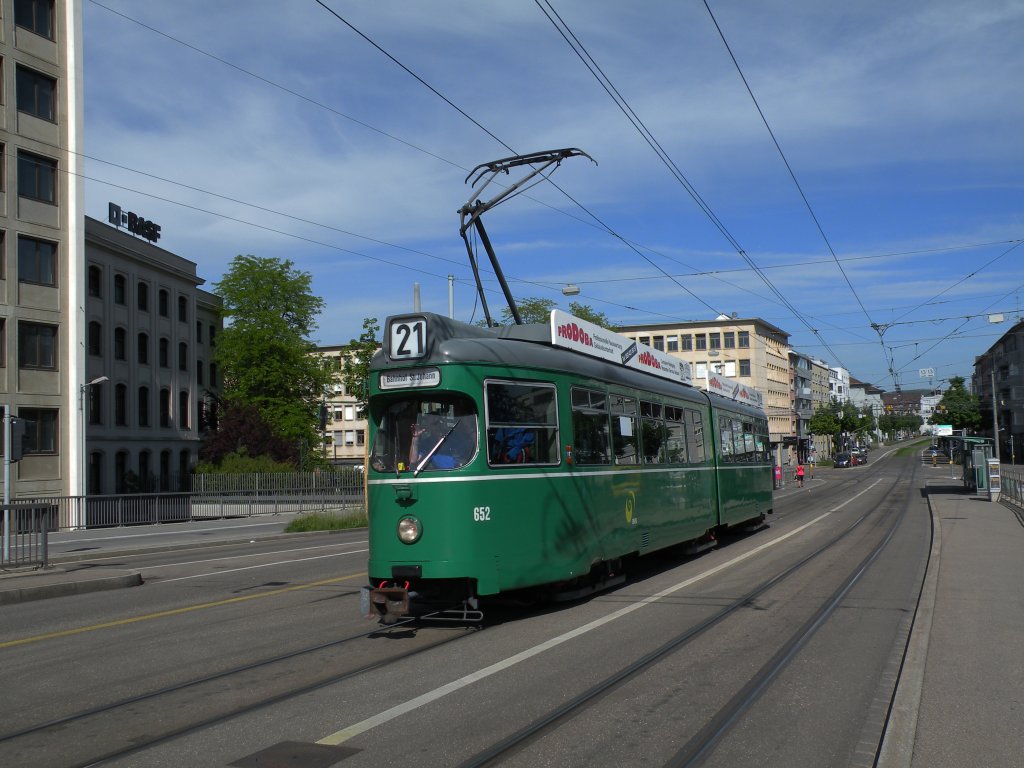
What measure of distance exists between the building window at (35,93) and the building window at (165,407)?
789 inches

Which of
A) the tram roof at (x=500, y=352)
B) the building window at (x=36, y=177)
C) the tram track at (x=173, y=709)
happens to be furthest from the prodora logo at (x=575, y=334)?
the building window at (x=36, y=177)

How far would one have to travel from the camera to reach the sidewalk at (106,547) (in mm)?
14203

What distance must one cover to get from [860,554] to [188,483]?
43.3m

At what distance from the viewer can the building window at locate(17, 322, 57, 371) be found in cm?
3534

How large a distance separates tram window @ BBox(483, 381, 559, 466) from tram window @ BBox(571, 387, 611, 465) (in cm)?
51

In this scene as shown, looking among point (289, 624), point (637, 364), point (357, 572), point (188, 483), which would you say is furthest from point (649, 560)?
point (188, 483)

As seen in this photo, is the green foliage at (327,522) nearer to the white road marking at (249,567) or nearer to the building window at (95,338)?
the white road marking at (249,567)

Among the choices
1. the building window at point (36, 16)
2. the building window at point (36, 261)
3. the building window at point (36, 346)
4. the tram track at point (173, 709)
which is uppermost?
the building window at point (36, 16)

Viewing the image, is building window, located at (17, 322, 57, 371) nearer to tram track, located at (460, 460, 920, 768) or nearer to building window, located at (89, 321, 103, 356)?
building window, located at (89, 321, 103, 356)

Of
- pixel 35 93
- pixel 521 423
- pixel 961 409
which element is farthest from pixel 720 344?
pixel 521 423

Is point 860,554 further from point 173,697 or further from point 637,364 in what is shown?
point 173,697

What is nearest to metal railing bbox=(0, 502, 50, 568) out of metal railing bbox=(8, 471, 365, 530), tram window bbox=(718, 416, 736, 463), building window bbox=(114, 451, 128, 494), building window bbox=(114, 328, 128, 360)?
tram window bbox=(718, 416, 736, 463)

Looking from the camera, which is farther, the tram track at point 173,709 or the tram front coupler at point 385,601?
the tram front coupler at point 385,601

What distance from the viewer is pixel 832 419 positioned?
108312 millimetres
